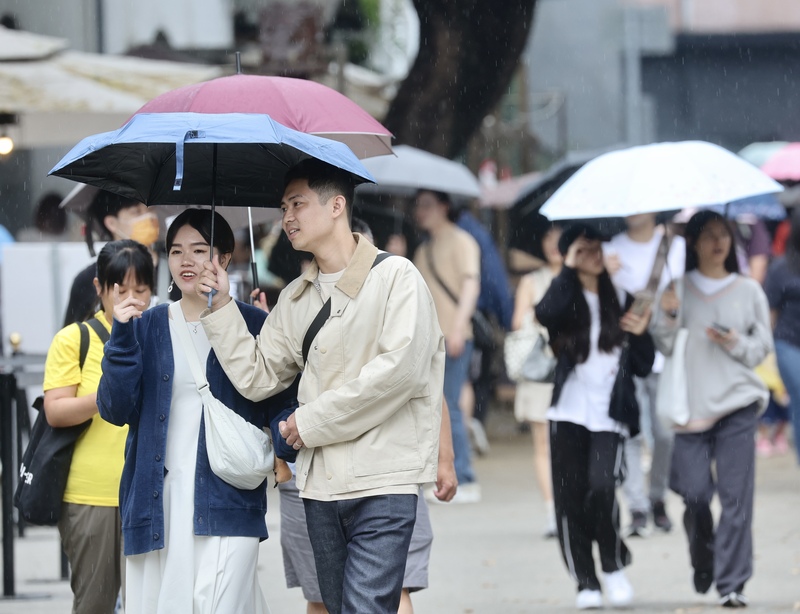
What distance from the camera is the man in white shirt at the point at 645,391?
28.3 ft

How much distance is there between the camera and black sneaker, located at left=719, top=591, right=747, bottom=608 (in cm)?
686

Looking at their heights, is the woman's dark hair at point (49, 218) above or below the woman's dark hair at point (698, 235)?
above

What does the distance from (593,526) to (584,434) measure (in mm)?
454

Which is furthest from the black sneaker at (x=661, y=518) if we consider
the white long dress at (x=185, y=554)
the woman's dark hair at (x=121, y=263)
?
the white long dress at (x=185, y=554)

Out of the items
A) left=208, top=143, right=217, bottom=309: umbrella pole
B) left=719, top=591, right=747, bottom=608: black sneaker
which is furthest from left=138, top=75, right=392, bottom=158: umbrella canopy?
left=719, top=591, right=747, bottom=608: black sneaker

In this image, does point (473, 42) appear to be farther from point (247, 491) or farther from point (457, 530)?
point (247, 491)

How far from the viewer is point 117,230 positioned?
6.53 meters

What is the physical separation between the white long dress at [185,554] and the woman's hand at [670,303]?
330 centimetres

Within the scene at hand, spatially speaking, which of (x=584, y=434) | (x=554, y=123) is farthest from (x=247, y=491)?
(x=554, y=123)

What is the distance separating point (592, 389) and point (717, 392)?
0.62m

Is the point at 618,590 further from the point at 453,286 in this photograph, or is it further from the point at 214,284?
the point at 453,286

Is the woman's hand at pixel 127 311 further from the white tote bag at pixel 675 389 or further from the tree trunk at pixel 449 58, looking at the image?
the tree trunk at pixel 449 58

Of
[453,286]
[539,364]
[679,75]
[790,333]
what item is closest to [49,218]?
[453,286]

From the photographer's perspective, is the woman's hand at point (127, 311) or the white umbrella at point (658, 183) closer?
the woman's hand at point (127, 311)
